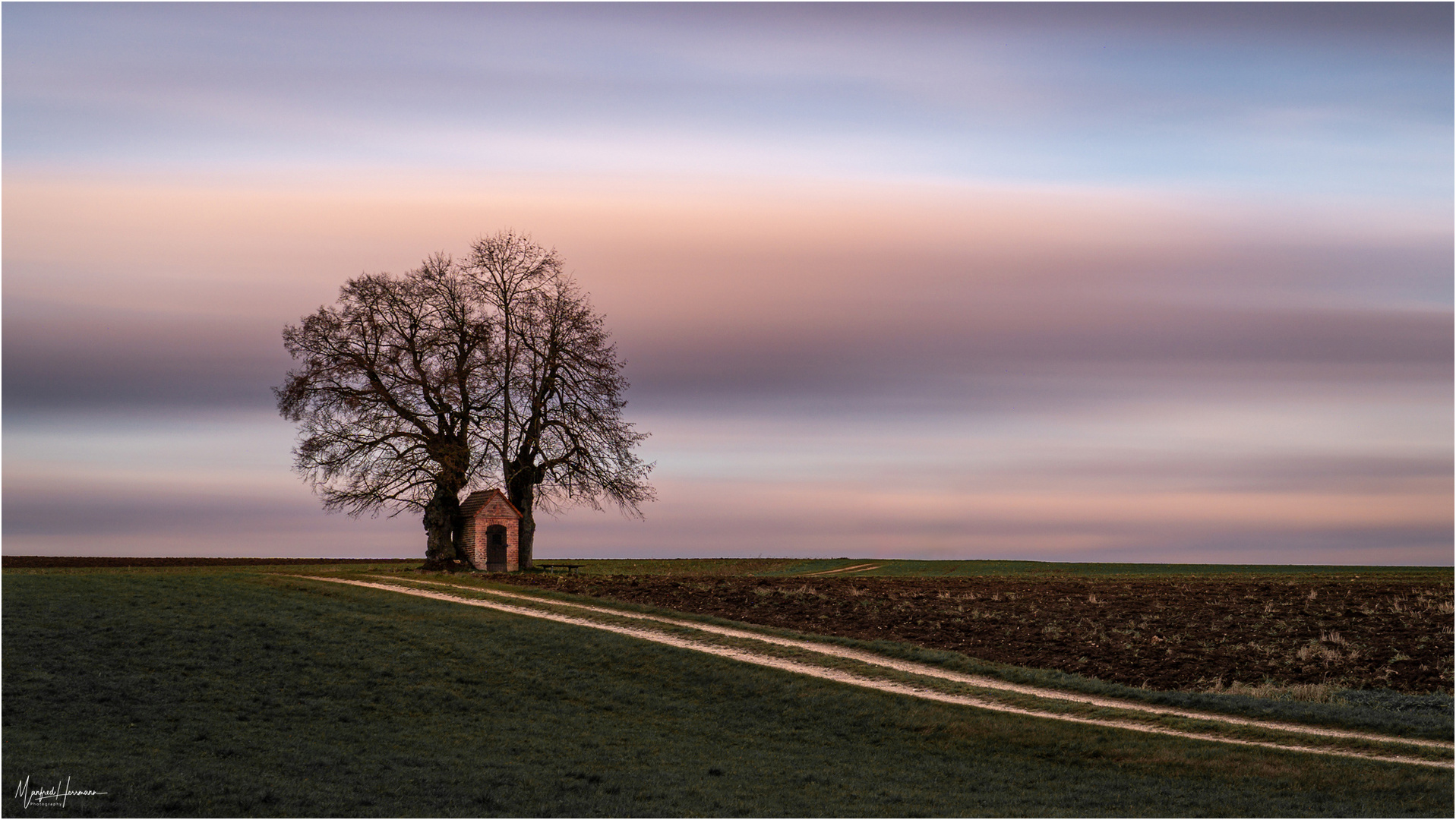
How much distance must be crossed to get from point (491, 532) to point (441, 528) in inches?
75.4

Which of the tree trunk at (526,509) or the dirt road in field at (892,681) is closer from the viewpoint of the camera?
the dirt road in field at (892,681)

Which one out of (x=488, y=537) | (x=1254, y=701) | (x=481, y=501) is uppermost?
(x=481, y=501)

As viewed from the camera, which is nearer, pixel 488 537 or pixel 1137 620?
pixel 1137 620

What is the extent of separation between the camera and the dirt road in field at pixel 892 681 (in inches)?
674

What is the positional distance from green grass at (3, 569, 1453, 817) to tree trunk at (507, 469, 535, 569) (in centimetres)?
1710

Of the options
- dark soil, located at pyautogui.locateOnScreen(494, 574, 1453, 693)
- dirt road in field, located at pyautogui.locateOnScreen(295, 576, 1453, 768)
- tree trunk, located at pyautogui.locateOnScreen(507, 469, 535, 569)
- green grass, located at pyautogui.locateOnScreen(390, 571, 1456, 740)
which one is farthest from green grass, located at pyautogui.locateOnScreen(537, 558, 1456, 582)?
green grass, located at pyautogui.locateOnScreen(390, 571, 1456, 740)

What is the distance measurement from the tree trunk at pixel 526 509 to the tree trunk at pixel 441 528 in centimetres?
233

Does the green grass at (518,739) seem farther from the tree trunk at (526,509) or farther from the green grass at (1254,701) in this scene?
the tree trunk at (526,509)

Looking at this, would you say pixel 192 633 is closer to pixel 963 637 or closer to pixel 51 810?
pixel 51 810

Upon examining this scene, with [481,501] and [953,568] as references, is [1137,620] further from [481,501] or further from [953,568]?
[953,568]

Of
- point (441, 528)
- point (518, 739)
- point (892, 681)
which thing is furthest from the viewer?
point (441, 528)

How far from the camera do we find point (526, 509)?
4262cm

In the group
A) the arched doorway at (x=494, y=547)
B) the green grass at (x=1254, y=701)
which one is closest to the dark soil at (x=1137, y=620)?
the green grass at (x=1254, y=701)

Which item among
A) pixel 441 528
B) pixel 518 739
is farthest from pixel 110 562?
pixel 518 739
